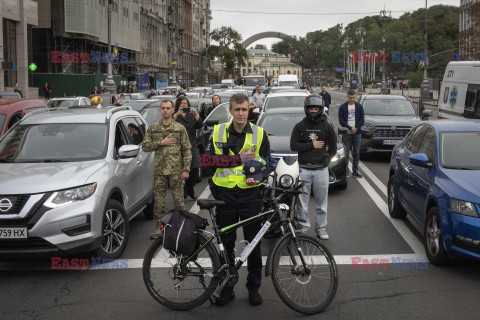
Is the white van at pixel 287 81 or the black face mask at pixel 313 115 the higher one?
the white van at pixel 287 81

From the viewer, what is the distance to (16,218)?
20.5 feet

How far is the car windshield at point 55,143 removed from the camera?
7613mm

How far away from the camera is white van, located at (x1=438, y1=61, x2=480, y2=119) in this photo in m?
15.7

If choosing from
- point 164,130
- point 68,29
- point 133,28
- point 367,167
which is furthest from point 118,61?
point 164,130

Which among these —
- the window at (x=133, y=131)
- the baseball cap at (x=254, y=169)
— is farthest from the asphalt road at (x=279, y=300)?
the window at (x=133, y=131)

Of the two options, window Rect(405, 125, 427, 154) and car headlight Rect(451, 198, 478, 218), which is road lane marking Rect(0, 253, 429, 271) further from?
window Rect(405, 125, 427, 154)

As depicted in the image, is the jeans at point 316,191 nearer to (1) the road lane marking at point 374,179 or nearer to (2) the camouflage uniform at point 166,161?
(2) the camouflage uniform at point 166,161

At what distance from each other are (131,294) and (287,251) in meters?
1.68

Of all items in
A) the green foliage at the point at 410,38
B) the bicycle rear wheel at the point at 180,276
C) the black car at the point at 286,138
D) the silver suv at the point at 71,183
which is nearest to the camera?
the bicycle rear wheel at the point at 180,276

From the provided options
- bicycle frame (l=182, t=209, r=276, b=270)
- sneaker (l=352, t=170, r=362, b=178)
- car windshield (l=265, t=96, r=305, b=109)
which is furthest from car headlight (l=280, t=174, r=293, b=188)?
car windshield (l=265, t=96, r=305, b=109)

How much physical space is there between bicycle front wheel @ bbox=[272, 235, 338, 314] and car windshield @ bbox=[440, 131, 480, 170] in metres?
2.63

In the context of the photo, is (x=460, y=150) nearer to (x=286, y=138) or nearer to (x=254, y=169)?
(x=254, y=169)

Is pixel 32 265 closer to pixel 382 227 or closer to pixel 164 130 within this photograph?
pixel 164 130

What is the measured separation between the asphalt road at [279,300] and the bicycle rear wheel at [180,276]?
0.40 ft
